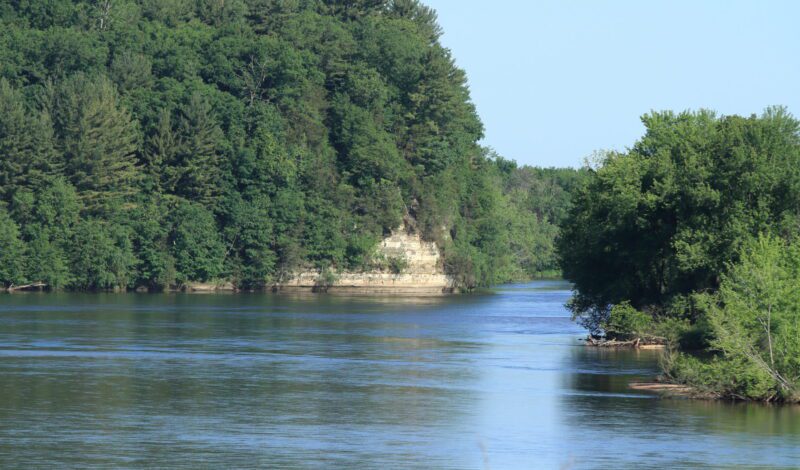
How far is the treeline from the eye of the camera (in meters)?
63.8

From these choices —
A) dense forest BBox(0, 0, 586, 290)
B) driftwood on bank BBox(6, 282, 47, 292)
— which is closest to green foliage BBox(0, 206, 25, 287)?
dense forest BBox(0, 0, 586, 290)

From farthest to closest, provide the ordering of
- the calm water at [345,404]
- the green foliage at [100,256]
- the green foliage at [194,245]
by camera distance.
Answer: the green foliage at [194,245] < the green foliage at [100,256] < the calm water at [345,404]

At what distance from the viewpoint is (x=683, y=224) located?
66.2 metres

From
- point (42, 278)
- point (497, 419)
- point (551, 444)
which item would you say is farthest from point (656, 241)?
point (42, 278)

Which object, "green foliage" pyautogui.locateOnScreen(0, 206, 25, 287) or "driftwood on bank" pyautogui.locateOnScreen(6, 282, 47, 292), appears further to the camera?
"driftwood on bank" pyautogui.locateOnScreen(6, 282, 47, 292)

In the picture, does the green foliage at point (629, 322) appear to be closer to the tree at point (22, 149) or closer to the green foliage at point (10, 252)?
the green foliage at point (10, 252)

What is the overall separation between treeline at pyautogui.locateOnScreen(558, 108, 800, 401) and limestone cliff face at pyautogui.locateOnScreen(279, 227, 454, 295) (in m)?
64.8

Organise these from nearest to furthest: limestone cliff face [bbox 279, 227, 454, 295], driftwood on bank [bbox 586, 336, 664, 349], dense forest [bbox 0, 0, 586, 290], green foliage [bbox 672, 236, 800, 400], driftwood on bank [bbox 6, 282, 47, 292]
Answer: green foliage [bbox 672, 236, 800, 400]
driftwood on bank [bbox 586, 336, 664, 349]
driftwood on bank [bbox 6, 282, 47, 292]
dense forest [bbox 0, 0, 586, 290]
limestone cliff face [bbox 279, 227, 454, 295]

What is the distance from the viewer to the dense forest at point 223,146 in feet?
422

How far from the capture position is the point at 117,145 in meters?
133

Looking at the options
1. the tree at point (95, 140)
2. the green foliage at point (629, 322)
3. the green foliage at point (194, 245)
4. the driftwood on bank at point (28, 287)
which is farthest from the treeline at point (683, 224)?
the tree at point (95, 140)

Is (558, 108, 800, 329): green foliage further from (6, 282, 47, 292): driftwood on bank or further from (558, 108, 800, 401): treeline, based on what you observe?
(6, 282, 47, 292): driftwood on bank

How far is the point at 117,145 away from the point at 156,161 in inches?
189

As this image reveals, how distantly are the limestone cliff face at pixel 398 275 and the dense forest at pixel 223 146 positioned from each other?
4.25 ft
